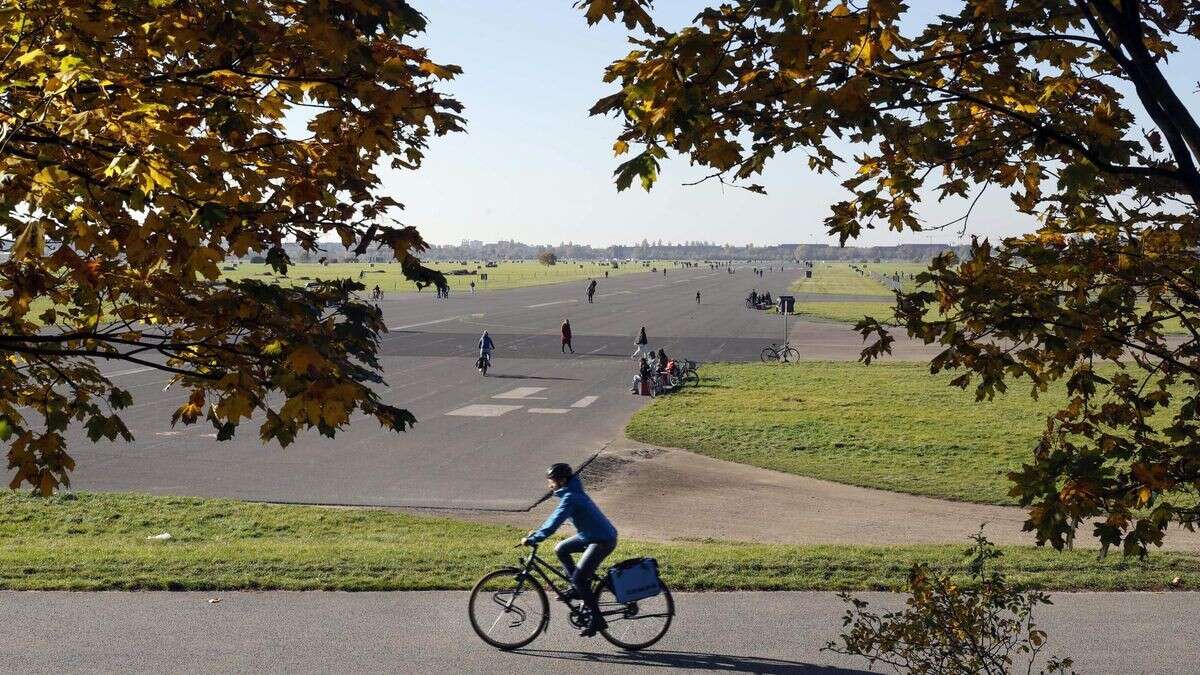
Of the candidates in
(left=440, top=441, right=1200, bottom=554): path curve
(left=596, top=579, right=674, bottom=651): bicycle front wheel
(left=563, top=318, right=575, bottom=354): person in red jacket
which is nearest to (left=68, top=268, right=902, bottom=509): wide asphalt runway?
(left=563, top=318, right=575, bottom=354): person in red jacket

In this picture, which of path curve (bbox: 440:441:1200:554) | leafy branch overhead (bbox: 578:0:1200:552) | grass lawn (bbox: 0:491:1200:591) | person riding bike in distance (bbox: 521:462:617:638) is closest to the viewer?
leafy branch overhead (bbox: 578:0:1200:552)

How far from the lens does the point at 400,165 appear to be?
7.28 m

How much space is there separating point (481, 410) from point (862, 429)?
9909mm

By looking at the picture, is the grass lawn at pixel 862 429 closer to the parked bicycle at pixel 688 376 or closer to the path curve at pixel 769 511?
the parked bicycle at pixel 688 376

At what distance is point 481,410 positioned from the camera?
28.1 m

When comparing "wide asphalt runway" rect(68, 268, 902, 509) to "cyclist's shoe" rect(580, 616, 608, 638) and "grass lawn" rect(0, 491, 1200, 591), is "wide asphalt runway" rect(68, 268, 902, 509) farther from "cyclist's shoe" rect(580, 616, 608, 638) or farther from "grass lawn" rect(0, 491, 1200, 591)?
"cyclist's shoe" rect(580, 616, 608, 638)

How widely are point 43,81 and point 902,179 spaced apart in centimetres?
467

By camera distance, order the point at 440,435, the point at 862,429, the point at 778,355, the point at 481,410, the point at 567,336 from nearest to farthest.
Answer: the point at 440,435
the point at 862,429
the point at 481,410
the point at 778,355
the point at 567,336

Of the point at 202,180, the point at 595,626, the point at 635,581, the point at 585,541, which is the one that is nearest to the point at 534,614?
the point at 595,626

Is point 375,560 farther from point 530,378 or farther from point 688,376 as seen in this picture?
point 530,378

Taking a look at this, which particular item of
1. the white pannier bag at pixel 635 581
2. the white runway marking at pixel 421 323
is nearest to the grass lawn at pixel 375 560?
the white pannier bag at pixel 635 581

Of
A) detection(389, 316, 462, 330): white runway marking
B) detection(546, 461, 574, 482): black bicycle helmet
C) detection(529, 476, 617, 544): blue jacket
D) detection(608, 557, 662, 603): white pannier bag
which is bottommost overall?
detection(389, 316, 462, 330): white runway marking

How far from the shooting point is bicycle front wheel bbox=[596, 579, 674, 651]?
897 cm

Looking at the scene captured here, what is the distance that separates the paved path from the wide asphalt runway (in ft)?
22.5
